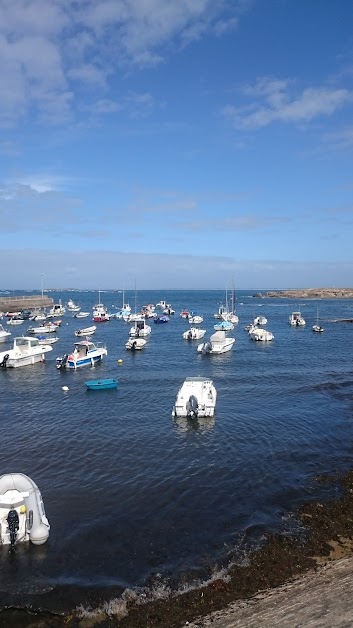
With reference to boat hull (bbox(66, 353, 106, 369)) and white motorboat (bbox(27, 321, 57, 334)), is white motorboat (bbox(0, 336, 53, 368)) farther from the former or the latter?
white motorboat (bbox(27, 321, 57, 334))

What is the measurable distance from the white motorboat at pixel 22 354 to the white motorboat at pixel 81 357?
12.1 feet

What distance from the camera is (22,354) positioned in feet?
175

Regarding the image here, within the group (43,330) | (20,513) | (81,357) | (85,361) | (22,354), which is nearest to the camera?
(20,513)

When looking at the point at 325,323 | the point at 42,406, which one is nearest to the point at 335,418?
the point at 42,406

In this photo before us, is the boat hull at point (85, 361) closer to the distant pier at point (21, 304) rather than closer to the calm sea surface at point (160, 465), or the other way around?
the calm sea surface at point (160, 465)

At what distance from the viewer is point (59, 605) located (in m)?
13.0

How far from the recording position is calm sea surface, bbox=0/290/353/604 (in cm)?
1515

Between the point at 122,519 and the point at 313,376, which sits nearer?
the point at 122,519

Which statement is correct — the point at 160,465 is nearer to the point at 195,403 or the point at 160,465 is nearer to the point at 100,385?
the point at 195,403

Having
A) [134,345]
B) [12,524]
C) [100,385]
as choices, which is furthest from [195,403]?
[134,345]

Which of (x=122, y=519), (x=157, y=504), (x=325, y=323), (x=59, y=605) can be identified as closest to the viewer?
(x=59, y=605)

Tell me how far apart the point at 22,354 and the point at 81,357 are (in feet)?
22.6

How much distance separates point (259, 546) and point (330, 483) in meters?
6.49

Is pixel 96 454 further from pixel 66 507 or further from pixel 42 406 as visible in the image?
pixel 42 406
